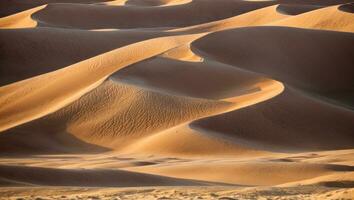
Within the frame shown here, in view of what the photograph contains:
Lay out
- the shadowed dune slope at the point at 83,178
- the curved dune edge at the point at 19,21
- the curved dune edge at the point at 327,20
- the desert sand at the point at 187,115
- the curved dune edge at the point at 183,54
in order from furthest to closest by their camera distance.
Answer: the curved dune edge at the point at 19,21 → the curved dune edge at the point at 327,20 → the curved dune edge at the point at 183,54 → the desert sand at the point at 187,115 → the shadowed dune slope at the point at 83,178

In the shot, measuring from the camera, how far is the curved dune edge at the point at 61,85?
20.5 m

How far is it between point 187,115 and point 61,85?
5.23 m

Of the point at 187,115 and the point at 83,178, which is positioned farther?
the point at 187,115

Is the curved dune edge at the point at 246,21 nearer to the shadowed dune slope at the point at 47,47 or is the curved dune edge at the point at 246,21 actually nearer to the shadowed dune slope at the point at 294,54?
the shadowed dune slope at the point at 47,47

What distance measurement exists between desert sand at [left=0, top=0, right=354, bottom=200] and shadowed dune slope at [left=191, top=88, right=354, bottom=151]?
0.04 metres

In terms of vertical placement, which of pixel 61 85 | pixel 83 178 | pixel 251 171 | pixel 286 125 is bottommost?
pixel 286 125

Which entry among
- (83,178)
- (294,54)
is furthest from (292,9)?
(83,178)

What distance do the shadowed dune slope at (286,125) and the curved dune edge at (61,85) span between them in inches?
188

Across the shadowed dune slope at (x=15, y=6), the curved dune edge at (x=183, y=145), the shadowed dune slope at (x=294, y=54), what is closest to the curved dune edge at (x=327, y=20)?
the shadowed dune slope at (x=294, y=54)

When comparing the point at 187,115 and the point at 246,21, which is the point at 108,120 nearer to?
the point at 187,115

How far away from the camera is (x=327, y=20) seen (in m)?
28.6

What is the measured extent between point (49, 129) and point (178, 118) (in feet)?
10.8

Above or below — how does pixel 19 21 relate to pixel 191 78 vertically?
below

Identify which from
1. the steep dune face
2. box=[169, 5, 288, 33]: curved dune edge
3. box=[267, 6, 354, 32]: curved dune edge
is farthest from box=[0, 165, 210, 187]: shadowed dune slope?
the steep dune face
